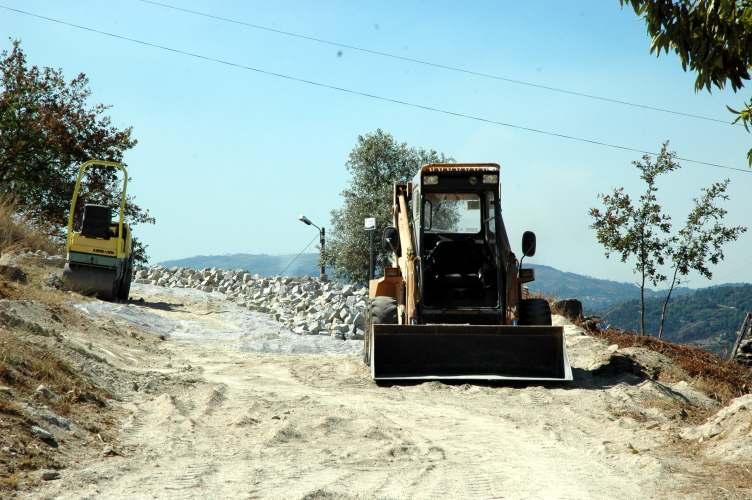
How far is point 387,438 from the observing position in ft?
27.7

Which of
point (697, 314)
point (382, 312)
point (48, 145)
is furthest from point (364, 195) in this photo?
point (697, 314)

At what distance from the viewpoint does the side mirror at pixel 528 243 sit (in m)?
13.6

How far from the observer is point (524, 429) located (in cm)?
946

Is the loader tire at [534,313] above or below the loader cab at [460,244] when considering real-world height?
below

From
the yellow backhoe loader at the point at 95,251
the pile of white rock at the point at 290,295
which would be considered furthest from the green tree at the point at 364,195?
the yellow backhoe loader at the point at 95,251

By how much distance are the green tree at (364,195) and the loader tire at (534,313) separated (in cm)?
2472

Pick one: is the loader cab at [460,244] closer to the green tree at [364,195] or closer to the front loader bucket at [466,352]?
the front loader bucket at [466,352]

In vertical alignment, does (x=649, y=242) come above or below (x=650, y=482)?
above

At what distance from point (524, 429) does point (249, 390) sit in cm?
390

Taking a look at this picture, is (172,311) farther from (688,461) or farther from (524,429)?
(688,461)

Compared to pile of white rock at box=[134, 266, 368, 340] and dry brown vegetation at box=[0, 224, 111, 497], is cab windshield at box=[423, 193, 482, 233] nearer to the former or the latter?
dry brown vegetation at box=[0, 224, 111, 497]

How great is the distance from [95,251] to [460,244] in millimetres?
11357

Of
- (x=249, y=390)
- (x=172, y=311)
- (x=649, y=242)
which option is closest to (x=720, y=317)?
(x=649, y=242)

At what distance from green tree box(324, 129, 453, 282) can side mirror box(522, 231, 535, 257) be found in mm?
25317
